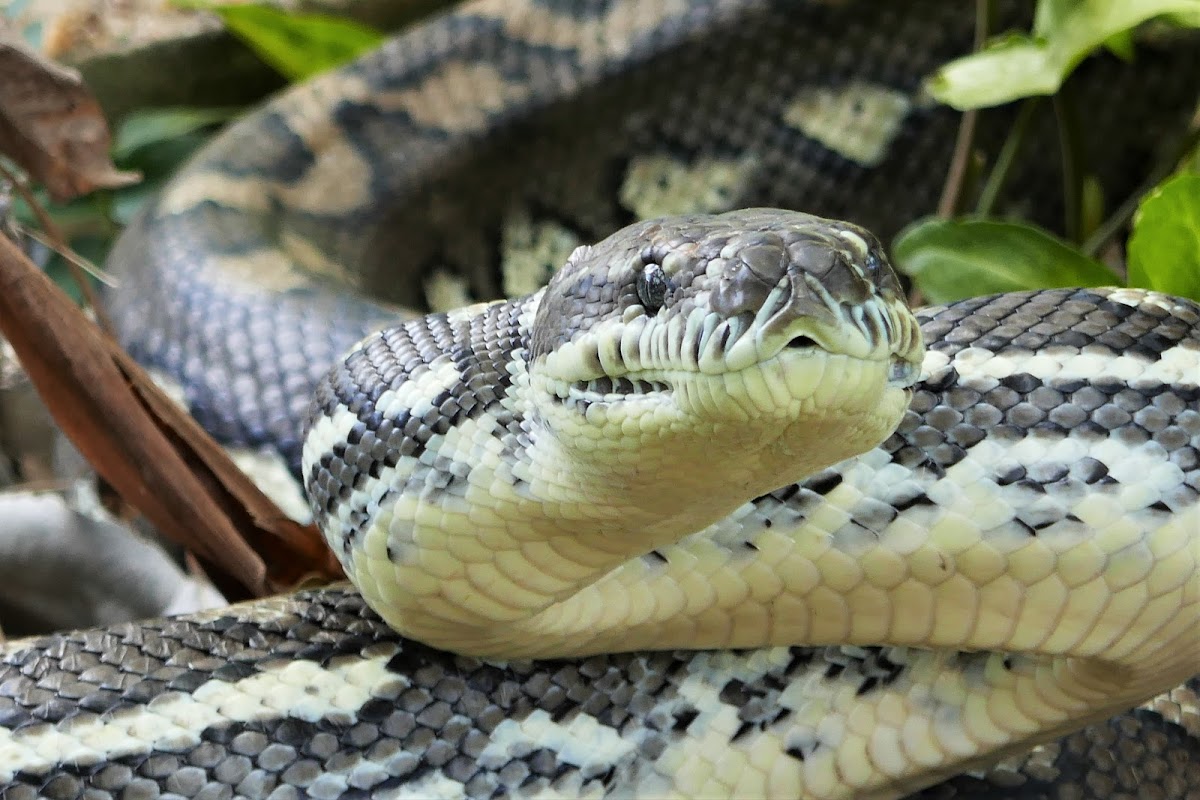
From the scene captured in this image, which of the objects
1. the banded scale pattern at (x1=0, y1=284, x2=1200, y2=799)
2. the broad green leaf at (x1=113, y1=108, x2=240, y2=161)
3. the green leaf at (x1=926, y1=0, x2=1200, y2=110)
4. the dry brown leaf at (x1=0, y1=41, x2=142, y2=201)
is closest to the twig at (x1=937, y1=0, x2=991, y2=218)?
the green leaf at (x1=926, y1=0, x2=1200, y2=110)

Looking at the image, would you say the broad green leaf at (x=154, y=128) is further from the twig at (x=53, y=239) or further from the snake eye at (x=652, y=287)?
the snake eye at (x=652, y=287)

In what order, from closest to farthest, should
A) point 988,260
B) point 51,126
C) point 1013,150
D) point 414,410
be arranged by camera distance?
1. point 414,410
2. point 988,260
3. point 51,126
4. point 1013,150


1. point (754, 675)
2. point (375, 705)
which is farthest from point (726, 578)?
point (375, 705)

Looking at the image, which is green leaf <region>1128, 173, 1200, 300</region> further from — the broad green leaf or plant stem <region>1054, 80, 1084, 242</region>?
the broad green leaf

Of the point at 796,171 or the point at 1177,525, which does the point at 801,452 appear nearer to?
the point at 1177,525

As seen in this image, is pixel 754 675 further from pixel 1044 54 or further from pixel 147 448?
pixel 1044 54
